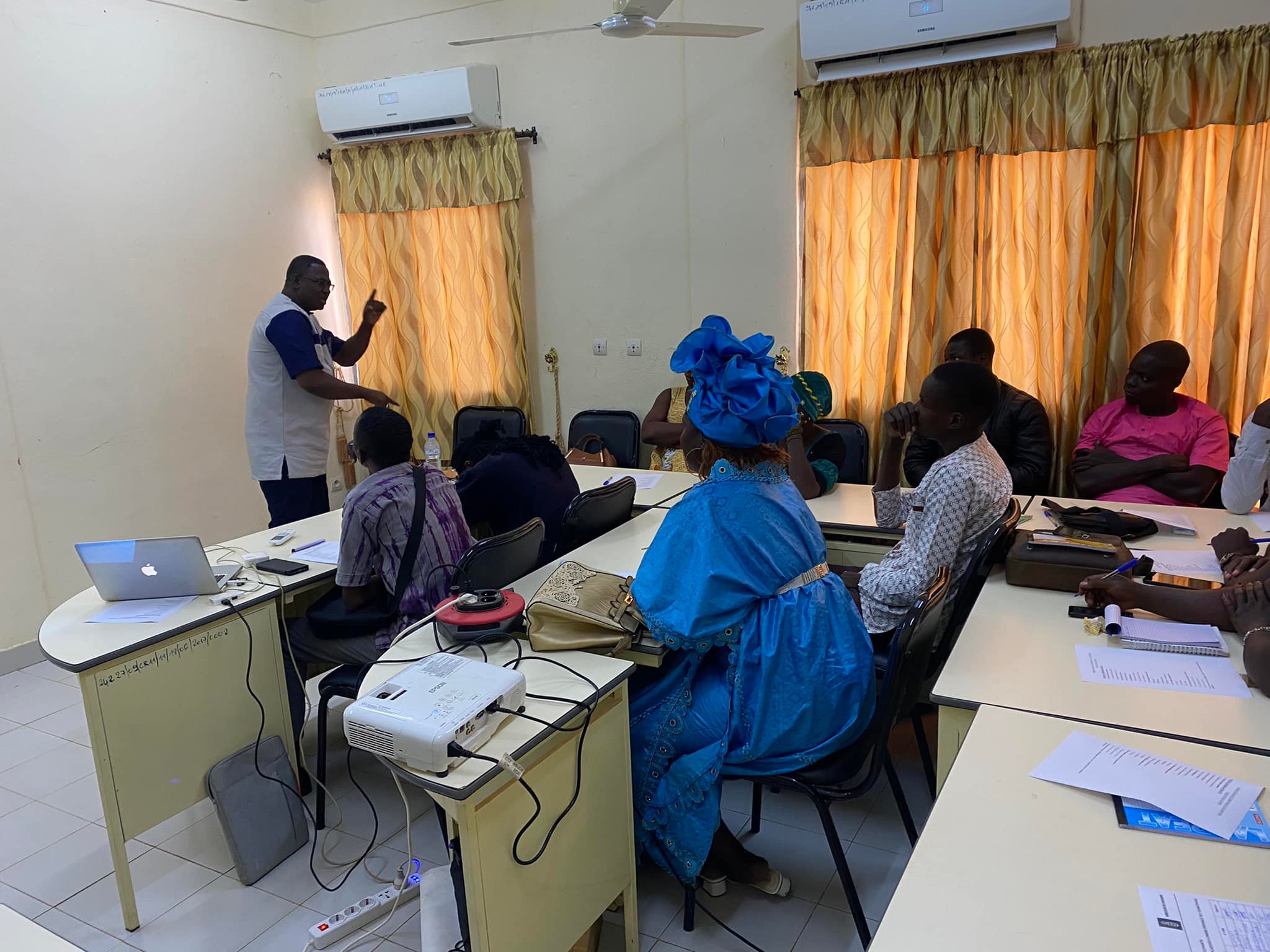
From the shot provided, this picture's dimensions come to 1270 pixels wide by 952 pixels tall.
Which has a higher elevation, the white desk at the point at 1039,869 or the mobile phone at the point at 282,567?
the white desk at the point at 1039,869

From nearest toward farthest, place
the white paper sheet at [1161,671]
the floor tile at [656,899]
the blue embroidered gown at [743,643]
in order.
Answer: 1. the white paper sheet at [1161,671]
2. the blue embroidered gown at [743,643]
3. the floor tile at [656,899]

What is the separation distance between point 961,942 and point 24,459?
14.0ft

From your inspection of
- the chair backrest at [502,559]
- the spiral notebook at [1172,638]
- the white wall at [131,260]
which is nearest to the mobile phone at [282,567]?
the chair backrest at [502,559]

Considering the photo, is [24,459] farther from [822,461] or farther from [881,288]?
[881,288]

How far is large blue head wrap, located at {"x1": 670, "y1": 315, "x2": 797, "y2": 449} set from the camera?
1.87m

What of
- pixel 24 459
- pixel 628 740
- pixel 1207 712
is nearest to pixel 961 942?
pixel 1207 712

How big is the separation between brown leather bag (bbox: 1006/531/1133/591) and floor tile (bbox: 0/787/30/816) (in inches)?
121

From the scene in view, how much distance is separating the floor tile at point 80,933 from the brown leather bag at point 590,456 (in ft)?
8.79

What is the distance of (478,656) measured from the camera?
75.6 inches

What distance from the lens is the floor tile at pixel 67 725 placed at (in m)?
3.18

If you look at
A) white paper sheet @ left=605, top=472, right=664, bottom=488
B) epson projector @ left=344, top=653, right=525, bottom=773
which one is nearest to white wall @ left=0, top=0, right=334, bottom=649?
white paper sheet @ left=605, top=472, right=664, bottom=488

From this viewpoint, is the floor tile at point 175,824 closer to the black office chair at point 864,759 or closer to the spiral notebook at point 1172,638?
the black office chair at point 864,759

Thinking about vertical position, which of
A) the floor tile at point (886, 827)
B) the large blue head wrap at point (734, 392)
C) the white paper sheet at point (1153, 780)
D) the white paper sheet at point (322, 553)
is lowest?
the floor tile at point (886, 827)

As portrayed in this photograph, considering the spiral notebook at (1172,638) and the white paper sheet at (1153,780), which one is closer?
the white paper sheet at (1153,780)
